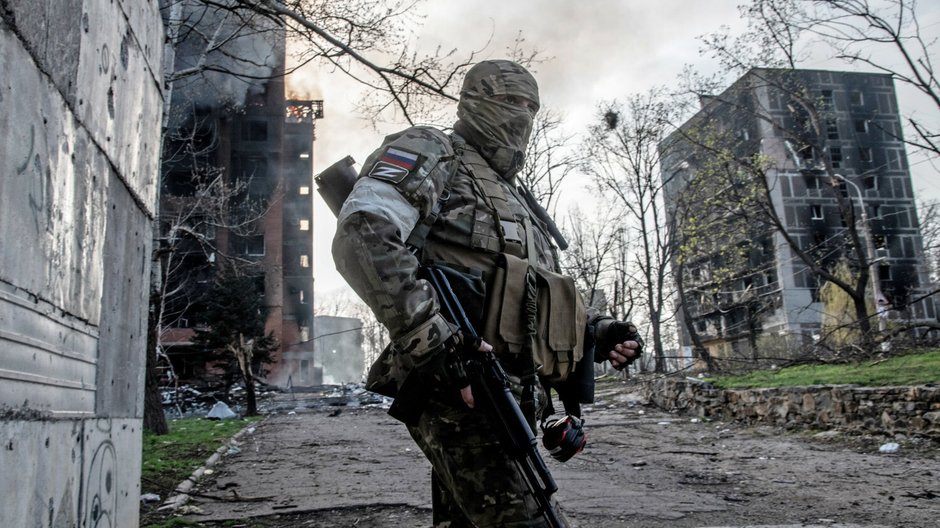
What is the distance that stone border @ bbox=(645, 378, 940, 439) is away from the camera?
7621mm

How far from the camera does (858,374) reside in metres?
9.71

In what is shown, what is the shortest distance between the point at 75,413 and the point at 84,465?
220 mm

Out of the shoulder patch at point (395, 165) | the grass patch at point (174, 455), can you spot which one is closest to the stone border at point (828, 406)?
the grass patch at point (174, 455)

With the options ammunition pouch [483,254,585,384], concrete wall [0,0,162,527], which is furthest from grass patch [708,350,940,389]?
concrete wall [0,0,162,527]

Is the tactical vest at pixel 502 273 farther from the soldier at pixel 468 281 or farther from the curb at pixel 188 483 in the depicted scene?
the curb at pixel 188 483

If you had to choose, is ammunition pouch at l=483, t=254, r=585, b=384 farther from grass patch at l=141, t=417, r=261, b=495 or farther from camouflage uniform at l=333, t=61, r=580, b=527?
grass patch at l=141, t=417, r=261, b=495

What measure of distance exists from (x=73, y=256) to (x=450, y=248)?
Result: 1224mm

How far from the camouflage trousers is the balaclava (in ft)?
3.21

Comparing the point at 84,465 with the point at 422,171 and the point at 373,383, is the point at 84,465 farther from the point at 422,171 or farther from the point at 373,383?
the point at 422,171

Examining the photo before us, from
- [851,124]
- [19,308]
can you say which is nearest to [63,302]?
[19,308]

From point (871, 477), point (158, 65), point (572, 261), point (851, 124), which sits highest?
point (851, 124)

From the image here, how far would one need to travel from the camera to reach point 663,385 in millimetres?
14570

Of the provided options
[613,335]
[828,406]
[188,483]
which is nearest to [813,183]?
[828,406]

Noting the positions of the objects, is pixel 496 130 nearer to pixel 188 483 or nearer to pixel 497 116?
pixel 497 116
